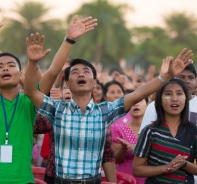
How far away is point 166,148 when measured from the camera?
5.08m

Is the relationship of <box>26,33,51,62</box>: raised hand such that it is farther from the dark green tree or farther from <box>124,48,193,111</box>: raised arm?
the dark green tree

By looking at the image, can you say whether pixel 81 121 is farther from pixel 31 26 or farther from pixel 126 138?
pixel 31 26

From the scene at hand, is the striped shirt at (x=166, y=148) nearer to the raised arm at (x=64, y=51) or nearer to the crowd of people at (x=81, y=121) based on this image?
the crowd of people at (x=81, y=121)

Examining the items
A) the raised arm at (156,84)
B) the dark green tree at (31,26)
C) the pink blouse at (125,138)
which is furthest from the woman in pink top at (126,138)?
the dark green tree at (31,26)

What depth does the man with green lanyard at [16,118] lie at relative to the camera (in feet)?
16.1

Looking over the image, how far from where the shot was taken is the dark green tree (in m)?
50.7

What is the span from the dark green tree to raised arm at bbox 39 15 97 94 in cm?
4557

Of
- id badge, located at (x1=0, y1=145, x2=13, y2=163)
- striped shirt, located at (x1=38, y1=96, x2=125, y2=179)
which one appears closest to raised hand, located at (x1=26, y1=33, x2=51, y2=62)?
striped shirt, located at (x1=38, y1=96, x2=125, y2=179)

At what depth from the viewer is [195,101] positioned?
6.21m

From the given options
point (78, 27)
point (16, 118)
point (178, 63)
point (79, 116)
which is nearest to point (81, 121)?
point (79, 116)

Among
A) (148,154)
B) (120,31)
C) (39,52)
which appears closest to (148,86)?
(148,154)


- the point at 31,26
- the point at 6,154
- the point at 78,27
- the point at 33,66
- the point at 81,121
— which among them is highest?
the point at 31,26

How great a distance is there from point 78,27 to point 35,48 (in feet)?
1.50

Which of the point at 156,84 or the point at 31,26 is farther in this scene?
the point at 31,26
